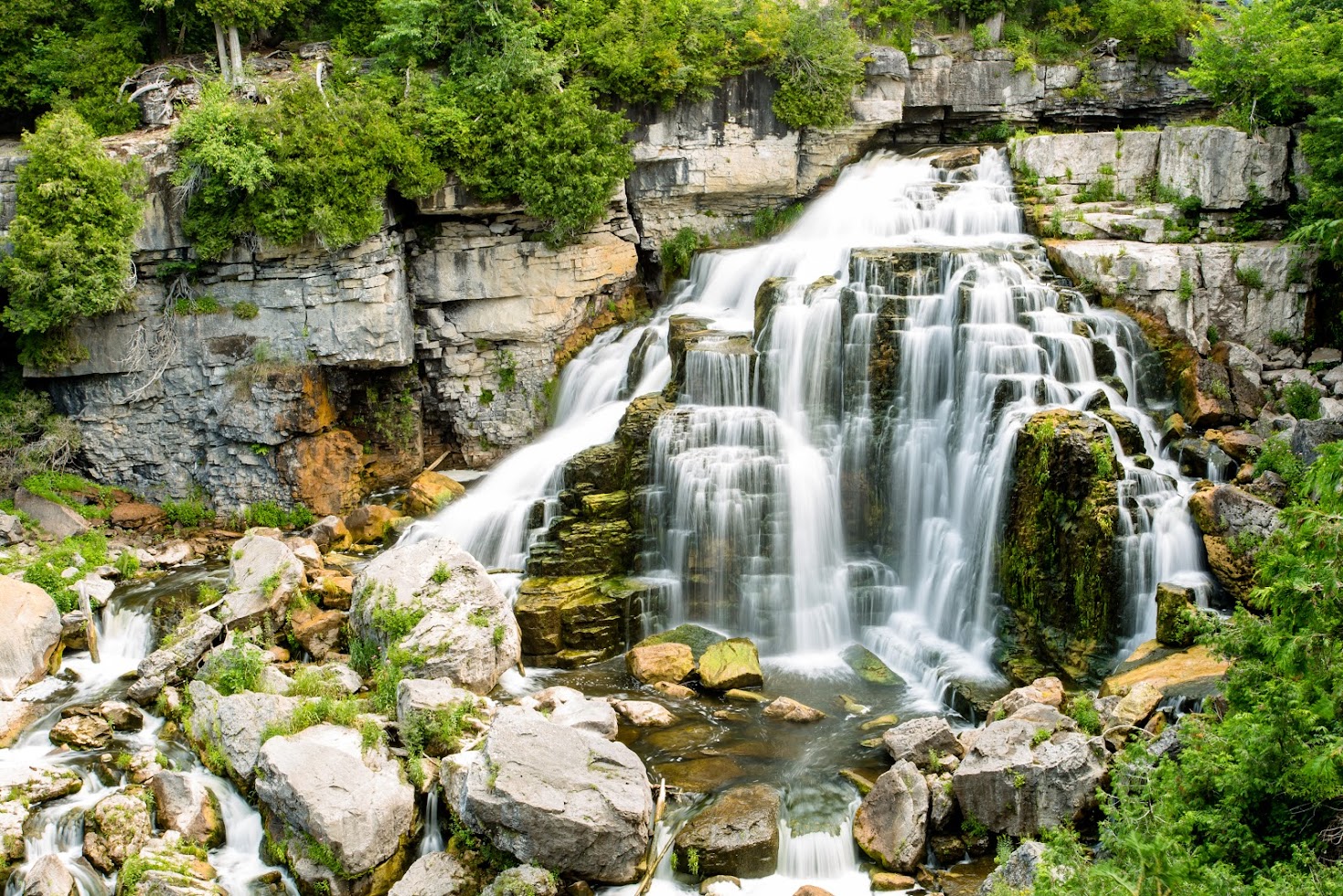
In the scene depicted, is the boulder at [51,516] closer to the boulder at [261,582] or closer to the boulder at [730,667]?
the boulder at [261,582]

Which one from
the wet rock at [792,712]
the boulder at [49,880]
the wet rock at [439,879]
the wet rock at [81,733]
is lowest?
the wet rock at [439,879]

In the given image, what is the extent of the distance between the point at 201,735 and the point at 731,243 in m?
14.4

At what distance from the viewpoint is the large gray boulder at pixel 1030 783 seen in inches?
387

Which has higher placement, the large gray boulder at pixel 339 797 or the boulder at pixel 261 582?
the boulder at pixel 261 582

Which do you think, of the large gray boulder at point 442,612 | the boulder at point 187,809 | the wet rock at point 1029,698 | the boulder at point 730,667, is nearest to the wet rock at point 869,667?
the boulder at point 730,667

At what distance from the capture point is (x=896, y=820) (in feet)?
33.4

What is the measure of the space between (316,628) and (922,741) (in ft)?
26.4

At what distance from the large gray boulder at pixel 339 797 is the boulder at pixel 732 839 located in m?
2.85

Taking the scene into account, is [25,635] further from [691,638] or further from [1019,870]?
[1019,870]

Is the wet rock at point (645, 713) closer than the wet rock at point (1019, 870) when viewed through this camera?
No

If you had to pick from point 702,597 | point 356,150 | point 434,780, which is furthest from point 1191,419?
point 356,150

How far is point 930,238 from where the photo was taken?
19.2 m

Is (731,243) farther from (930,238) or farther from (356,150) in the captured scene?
(356,150)

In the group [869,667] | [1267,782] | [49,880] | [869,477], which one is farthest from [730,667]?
[49,880]
